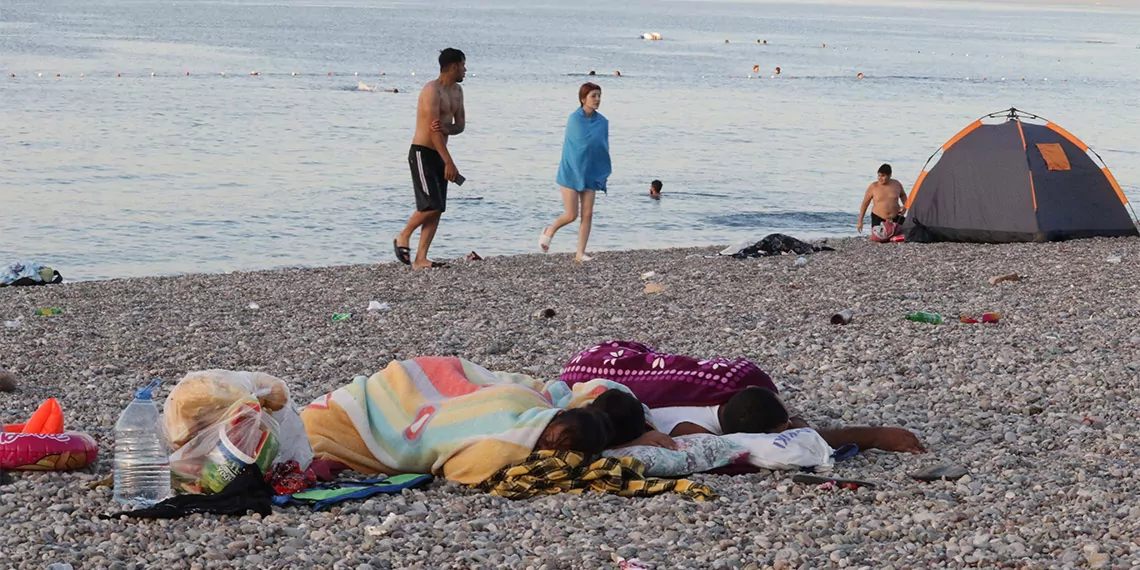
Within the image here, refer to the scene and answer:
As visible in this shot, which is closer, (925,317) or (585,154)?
(925,317)

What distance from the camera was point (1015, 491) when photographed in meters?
4.46

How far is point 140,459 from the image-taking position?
436 cm

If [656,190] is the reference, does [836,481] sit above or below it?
below

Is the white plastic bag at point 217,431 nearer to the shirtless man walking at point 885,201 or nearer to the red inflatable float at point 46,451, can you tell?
the red inflatable float at point 46,451

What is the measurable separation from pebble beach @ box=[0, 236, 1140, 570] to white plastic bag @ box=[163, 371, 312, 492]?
251mm

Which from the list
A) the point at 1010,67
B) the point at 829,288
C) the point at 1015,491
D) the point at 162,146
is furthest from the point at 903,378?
the point at 1010,67

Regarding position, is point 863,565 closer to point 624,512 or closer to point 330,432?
point 624,512

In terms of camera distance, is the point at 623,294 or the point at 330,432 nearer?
the point at 330,432

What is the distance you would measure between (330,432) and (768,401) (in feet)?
5.59

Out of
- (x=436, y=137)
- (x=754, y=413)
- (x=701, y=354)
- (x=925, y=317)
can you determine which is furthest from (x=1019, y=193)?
(x=754, y=413)

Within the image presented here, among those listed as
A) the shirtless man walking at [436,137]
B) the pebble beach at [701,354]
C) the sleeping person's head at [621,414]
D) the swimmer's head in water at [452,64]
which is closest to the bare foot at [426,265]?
the pebble beach at [701,354]

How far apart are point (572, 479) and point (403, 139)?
1019 inches

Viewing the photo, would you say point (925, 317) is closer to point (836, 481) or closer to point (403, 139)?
point (836, 481)

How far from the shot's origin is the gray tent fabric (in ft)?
44.1
